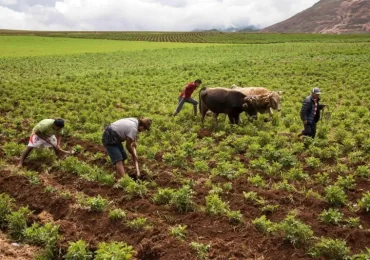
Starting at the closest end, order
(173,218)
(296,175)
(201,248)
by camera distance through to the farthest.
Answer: (201,248), (173,218), (296,175)

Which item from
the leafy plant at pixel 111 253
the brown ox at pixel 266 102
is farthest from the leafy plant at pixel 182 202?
the brown ox at pixel 266 102

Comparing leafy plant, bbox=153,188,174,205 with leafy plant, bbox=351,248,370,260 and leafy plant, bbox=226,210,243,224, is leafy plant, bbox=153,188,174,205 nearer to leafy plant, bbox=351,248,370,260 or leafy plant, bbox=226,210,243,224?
leafy plant, bbox=226,210,243,224

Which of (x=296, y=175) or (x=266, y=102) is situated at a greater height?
(x=266, y=102)

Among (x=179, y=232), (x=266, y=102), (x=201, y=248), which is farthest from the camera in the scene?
(x=266, y=102)

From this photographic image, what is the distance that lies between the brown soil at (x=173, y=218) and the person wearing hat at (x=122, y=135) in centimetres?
74

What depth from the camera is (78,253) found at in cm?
622

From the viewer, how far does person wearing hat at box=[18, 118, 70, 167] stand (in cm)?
1045

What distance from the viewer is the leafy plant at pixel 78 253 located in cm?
622

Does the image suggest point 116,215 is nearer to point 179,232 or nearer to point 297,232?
point 179,232

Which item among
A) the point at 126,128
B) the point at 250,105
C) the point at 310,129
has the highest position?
the point at 126,128

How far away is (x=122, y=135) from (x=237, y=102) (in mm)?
6136

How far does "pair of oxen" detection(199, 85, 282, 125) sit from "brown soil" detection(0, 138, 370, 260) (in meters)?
4.95

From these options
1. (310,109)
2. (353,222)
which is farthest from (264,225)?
(310,109)

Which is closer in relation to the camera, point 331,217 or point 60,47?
point 331,217
